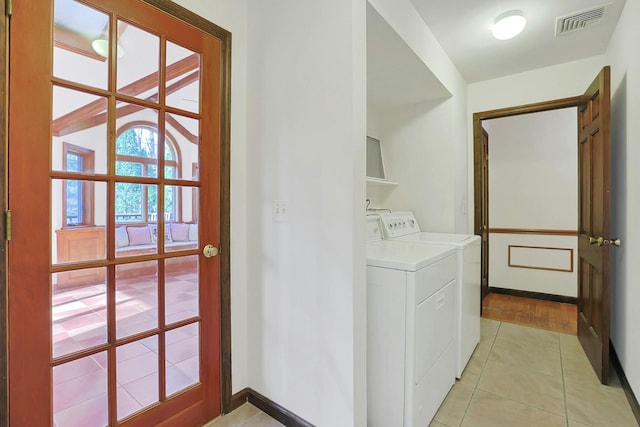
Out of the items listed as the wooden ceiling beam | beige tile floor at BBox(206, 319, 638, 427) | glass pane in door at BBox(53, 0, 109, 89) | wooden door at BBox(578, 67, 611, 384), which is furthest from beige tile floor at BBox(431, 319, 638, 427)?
glass pane in door at BBox(53, 0, 109, 89)

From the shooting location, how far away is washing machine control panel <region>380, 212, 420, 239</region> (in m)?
A: 2.37

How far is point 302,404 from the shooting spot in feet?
5.16

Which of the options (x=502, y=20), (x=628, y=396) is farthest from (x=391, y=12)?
(x=628, y=396)

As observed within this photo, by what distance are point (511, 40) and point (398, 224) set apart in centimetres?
167

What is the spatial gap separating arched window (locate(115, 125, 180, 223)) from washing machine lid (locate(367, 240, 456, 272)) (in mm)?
1054

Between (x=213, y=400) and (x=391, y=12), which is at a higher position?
(x=391, y=12)

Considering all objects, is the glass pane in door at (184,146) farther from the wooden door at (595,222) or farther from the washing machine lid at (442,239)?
the wooden door at (595,222)

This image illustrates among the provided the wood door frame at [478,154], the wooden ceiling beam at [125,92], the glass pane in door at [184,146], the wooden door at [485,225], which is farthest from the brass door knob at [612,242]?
the wooden ceiling beam at [125,92]

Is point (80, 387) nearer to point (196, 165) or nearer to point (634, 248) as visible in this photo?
point (196, 165)

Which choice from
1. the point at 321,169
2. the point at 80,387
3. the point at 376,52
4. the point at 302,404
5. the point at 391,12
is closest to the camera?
the point at 80,387

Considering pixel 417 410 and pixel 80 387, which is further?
pixel 417 410

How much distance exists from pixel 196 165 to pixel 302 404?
131 cm

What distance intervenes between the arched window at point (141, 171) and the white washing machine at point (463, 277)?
149 cm

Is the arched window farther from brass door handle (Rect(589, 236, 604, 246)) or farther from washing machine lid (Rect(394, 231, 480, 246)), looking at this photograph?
brass door handle (Rect(589, 236, 604, 246))
